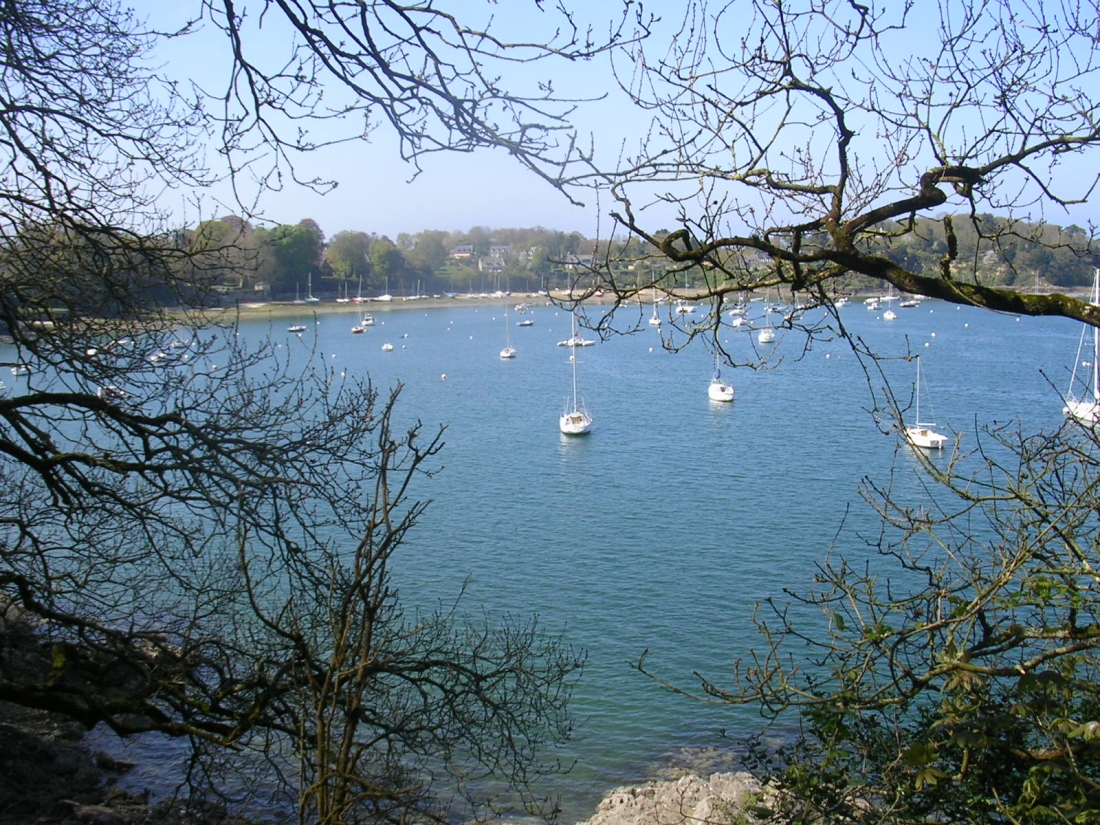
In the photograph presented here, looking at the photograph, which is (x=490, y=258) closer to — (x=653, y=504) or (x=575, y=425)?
(x=575, y=425)

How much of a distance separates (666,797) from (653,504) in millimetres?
10485

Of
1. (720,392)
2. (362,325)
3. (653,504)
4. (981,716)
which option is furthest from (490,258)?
(981,716)

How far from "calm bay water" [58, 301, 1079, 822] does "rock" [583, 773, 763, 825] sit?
0.36 metres

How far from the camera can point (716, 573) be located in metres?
15.6

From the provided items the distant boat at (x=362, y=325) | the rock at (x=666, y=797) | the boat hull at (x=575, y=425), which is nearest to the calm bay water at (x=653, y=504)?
the rock at (x=666, y=797)

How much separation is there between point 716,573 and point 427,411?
17635 millimetres

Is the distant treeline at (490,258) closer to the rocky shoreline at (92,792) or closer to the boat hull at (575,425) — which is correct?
the rocky shoreline at (92,792)

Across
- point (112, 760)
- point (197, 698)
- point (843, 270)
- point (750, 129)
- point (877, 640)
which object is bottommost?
point (112, 760)

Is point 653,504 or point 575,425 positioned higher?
point 575,425

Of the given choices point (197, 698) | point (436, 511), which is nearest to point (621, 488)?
point (436, 511)

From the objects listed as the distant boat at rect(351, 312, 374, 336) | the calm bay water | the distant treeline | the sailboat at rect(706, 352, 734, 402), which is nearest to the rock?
the calm bay water

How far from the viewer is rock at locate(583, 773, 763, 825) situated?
9125 millimetres

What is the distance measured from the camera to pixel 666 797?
9.72 metres

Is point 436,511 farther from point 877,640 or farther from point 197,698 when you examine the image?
point 877,640
